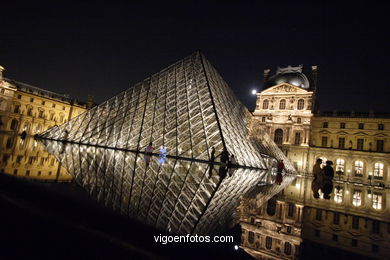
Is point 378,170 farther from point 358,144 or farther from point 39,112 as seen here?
point 39,112

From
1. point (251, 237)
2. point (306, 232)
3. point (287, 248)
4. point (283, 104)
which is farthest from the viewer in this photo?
point (283, 104)

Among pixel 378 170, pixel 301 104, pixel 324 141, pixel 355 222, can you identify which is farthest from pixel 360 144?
pixel 355 222

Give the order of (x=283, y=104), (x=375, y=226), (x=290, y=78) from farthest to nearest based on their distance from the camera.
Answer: (x=290, y=78), (x=283, y=104), (x=375, y=226)

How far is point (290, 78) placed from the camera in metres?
44.5

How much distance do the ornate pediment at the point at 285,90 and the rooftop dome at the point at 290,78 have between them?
278cm

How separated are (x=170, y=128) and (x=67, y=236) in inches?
522

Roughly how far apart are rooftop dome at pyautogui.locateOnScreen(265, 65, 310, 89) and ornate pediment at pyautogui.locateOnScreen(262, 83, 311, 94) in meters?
2.78

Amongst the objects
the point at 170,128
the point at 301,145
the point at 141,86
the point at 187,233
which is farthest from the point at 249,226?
the point at 301,145

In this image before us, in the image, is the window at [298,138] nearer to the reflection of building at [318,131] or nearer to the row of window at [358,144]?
the reflection of building at [318,131]

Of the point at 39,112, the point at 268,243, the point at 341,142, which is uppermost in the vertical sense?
the point at 341,142

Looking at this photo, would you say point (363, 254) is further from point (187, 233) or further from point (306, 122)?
point (306, 122)

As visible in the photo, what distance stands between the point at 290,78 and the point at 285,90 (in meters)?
4.30

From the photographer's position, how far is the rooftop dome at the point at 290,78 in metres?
43.9

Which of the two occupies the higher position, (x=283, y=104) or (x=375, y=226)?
(x=283, y=104)
